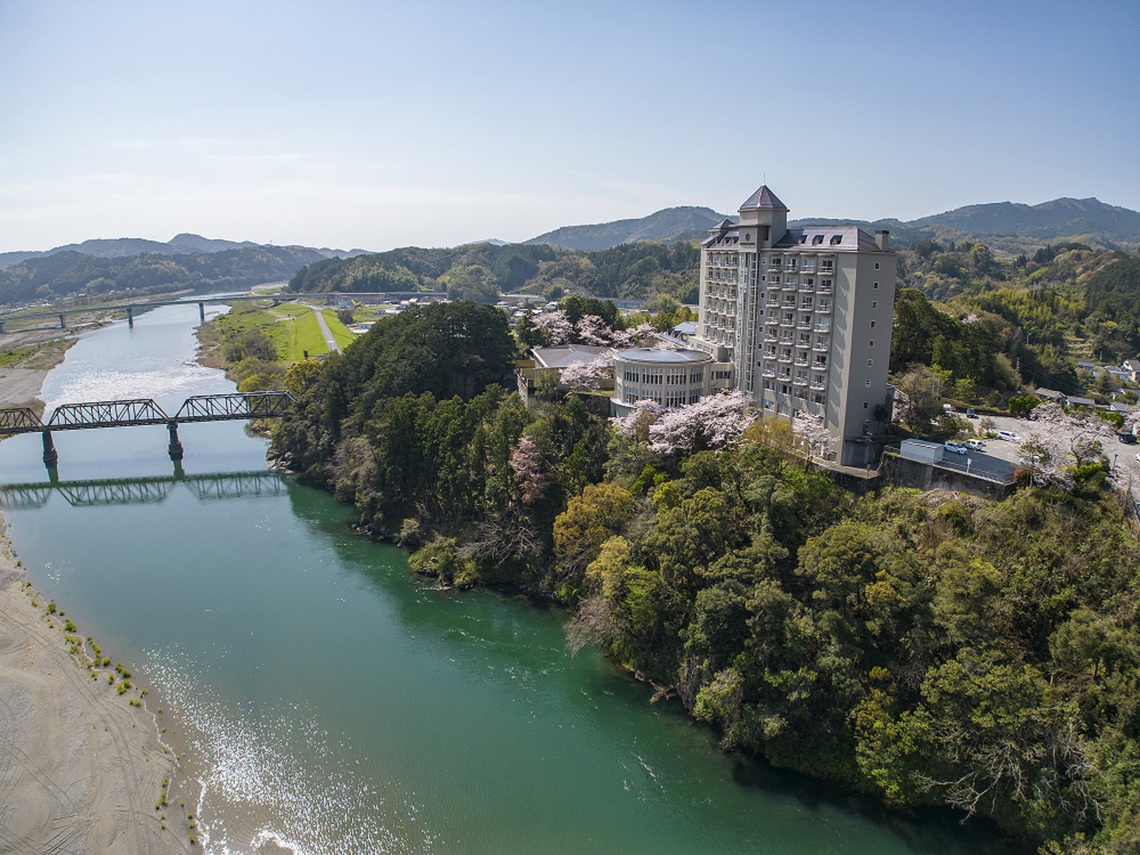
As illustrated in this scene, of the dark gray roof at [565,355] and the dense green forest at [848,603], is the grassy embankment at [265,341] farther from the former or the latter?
the dense green forest at [848,603]

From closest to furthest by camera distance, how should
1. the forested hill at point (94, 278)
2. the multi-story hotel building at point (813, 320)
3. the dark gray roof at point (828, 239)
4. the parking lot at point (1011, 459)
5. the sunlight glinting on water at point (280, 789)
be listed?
1. the sunlight glinting on water at point (280, 789)
2. the parking lot at point (1011, 459)
3. the dark gray roof at point (828, 239)
4. the multi-story hotel building at point (813, 320)
5. the forested hill at point (94, 278)

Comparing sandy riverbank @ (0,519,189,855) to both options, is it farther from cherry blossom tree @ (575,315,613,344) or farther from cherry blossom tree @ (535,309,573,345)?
cherry blossom tree @ (575,315,613,344)

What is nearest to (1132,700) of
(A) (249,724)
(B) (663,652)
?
(B) (663,652)

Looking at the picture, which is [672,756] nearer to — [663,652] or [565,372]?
[663,652]

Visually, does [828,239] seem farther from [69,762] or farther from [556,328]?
[69,762]

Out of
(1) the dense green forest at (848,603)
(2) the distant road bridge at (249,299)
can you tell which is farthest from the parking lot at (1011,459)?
(2) the distant road bridge at (249,299)

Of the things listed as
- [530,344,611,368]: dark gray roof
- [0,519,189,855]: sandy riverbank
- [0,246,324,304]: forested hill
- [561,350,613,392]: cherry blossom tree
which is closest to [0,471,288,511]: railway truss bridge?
[530,344,611,368]: dark gray roof

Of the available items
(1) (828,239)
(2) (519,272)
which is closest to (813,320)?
(1) (828,239)
